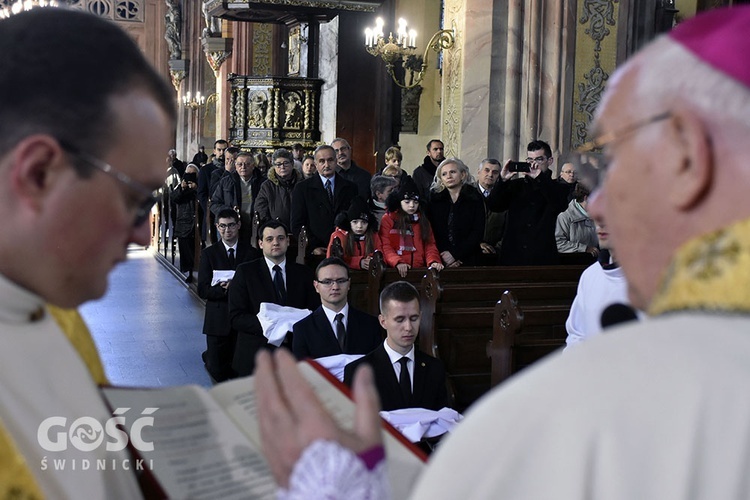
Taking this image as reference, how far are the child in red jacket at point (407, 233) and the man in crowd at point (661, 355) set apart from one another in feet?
22.6

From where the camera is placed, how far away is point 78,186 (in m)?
1.13

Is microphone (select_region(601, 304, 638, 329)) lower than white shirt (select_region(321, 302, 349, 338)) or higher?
higher

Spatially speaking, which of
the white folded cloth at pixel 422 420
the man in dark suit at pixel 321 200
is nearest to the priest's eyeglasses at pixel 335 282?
the white folded cloth at pixel 422 420

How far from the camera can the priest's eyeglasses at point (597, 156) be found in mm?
958

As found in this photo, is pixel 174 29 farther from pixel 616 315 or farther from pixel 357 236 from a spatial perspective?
pixel 616 315

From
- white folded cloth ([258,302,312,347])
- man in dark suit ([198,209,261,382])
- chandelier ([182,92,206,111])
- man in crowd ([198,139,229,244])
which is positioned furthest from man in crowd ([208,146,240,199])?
chandelier ([182,92,206,111])

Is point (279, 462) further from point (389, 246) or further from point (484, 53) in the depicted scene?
point (484, 53)

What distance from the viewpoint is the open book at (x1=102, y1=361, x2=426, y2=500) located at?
4.07 ft

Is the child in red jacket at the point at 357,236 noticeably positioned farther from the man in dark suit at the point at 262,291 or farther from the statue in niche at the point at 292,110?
the statue in niche at the point at 292,110

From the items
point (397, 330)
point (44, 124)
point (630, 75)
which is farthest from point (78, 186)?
point (397, 330)

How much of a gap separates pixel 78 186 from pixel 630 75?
678mm

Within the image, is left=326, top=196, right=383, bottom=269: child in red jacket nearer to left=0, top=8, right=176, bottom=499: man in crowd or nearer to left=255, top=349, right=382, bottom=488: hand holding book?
left=0, top=8, right=176, bottom=499: man in crowd

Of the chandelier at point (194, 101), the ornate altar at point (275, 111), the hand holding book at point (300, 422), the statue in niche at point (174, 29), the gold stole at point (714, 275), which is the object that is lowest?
the hand holding book at point (300, 422)

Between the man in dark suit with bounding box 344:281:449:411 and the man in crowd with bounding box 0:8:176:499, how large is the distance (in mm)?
3606
